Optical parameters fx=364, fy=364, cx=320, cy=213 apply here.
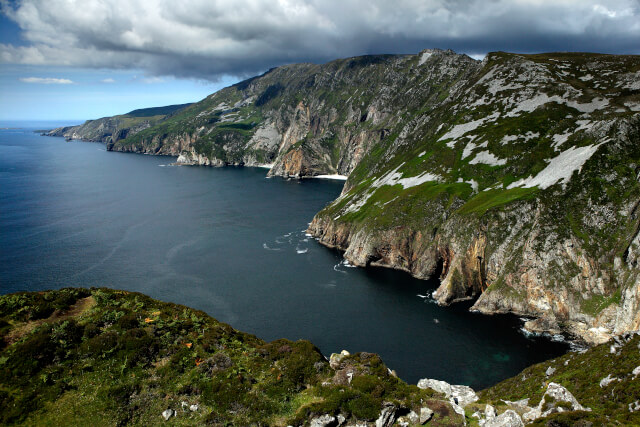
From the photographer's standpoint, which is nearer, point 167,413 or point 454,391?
point 167,413

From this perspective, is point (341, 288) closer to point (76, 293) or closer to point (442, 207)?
point (442, 207)

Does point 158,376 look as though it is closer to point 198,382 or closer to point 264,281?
point 198,382

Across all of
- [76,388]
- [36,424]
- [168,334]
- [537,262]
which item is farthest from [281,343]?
[537,262]

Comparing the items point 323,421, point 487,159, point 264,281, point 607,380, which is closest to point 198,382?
point 323,421

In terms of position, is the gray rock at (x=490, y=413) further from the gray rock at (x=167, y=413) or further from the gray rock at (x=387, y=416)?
the gray rock at (x=167, y=413)

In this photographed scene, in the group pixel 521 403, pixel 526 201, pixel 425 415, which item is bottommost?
pixel 521 403
